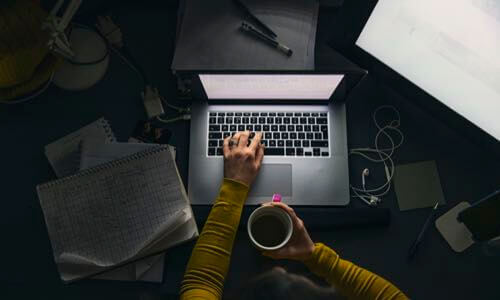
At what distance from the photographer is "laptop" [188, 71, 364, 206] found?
2.83ft

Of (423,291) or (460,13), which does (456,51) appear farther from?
(423,291)

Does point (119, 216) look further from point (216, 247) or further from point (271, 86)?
point (271, 86)

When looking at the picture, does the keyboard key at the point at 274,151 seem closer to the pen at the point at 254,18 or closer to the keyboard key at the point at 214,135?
the keyboard key at the point at 214,135

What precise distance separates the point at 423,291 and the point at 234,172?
0.46m

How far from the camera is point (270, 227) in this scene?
0.78m

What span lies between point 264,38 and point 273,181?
30 centimetres

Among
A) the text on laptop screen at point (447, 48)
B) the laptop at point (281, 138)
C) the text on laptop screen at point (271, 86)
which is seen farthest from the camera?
the laptop at point (281, 138)

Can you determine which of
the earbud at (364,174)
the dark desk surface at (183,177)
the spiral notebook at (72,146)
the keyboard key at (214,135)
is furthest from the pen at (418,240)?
the spiral notebook at (72,146)

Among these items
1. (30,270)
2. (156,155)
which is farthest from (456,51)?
(30,270)

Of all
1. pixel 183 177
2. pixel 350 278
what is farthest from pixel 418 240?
pixel 183 177

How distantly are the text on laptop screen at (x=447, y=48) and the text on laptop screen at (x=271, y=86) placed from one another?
0.11 m

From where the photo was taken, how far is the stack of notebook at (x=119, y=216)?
79 cm

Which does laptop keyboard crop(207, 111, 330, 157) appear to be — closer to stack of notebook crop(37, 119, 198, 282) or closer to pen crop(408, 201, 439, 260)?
stack of notebook crop(37, 119, 198, 282)

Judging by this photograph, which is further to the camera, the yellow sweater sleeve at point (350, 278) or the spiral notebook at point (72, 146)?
the spiral notebook at point (72, 146)
